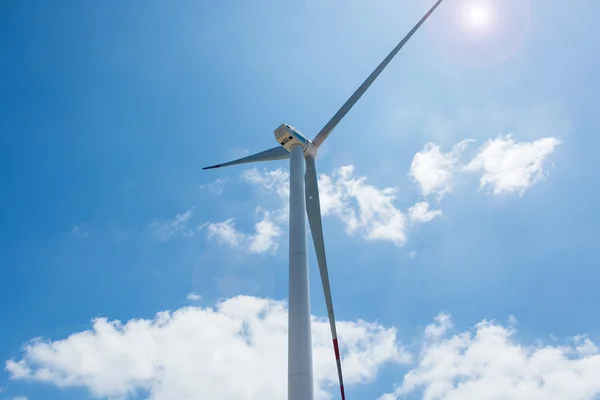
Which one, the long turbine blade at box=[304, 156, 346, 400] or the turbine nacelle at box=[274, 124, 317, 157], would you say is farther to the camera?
the turbine nacelle at box=[274, 124, 317, 157]

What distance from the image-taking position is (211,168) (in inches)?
1399

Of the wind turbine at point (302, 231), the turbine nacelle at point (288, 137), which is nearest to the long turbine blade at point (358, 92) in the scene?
the wind turbine at point (302, 231)

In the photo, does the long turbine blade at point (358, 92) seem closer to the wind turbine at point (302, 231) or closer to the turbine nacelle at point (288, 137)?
the wind turbine at point (302, 231)

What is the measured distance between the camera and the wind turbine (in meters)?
18.3

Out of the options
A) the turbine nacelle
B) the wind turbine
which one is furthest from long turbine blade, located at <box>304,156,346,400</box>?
the turbine nacelle

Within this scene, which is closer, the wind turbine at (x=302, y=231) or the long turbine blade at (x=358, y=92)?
the wind turbine at (x=302, y=231)

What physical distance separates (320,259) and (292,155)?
259 inches

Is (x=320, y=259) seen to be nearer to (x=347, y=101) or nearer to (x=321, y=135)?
(x=321, y=135)

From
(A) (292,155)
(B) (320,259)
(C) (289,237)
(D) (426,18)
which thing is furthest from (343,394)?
(D) (426,18)

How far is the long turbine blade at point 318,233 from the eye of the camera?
2512cm

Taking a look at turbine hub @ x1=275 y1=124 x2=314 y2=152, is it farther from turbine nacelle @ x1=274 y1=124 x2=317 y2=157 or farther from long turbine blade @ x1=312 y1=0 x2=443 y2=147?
long turbine blade @ x1=312 y1=0 x2=443 y2=147

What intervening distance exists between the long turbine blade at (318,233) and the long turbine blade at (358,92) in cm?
215

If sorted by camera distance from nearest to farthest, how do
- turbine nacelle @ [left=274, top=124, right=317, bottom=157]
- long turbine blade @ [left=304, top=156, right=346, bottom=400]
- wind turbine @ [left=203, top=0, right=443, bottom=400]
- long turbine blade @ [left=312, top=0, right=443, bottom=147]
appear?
wind turbine @ [left=203, top=0, right=443, bottom=400] → long turbine blade @ [left=304, top=156, right=346, bottom=400] → turbine nacelle @ [left=274, top=124, right=317, bottom=157] → long turbine blade @ [left=312, top=0, right=443, bottom=147]

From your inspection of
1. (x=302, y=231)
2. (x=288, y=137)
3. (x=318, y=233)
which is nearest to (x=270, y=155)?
(x=288, y=137)
